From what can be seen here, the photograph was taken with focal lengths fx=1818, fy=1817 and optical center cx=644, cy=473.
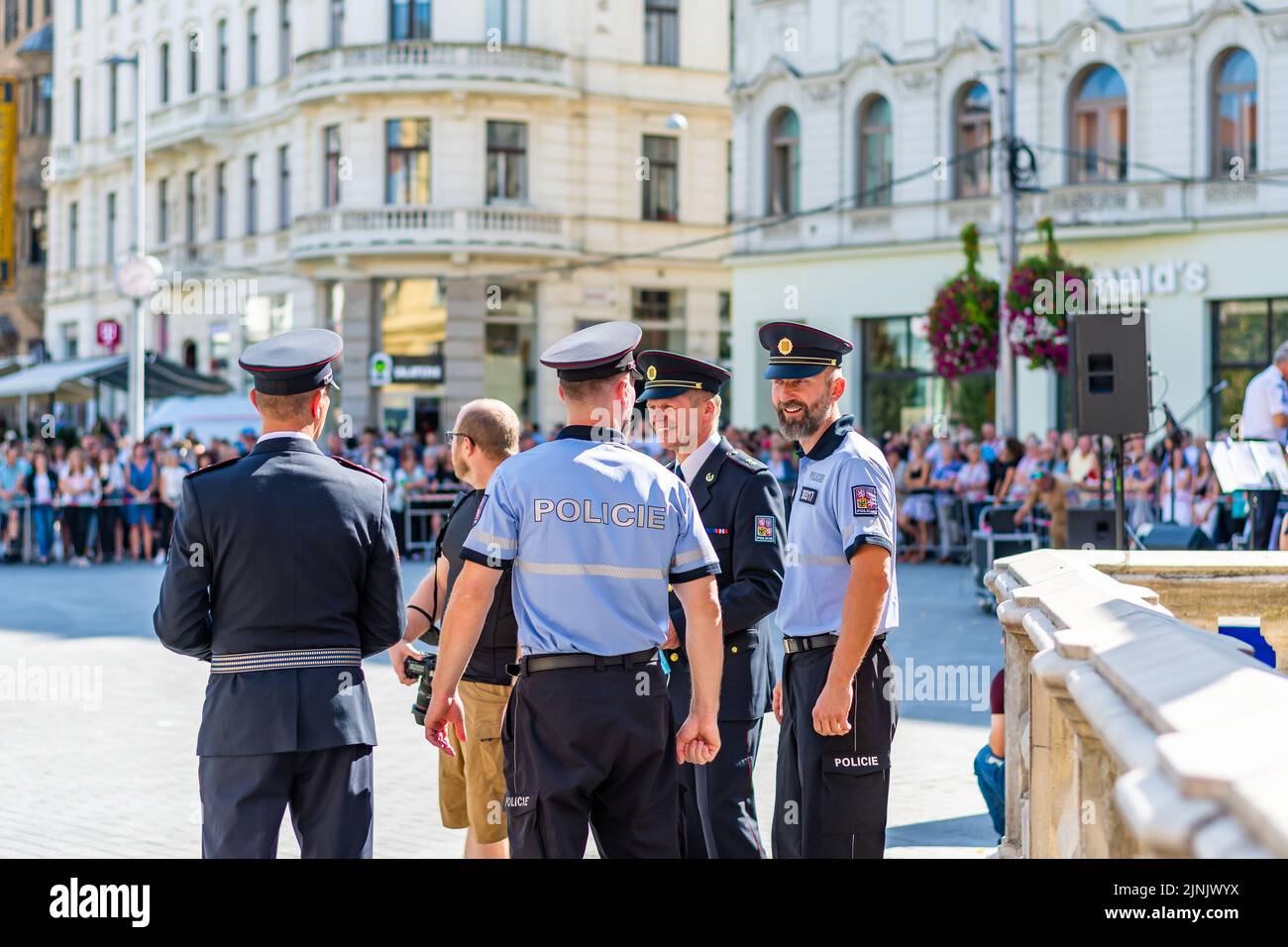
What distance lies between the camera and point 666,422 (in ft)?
21.2

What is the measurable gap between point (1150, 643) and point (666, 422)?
2940 mm

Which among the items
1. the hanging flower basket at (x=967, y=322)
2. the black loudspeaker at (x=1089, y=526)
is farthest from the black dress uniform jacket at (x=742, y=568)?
the hanging flower basket at (x=967, y=322)

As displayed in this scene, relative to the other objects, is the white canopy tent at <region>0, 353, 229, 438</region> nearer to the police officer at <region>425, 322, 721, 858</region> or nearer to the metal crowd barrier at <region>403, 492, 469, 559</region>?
the metal crowd barrier at <region>403, 492, 469, 559</region>

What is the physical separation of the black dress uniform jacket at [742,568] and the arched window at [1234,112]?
2534 cm

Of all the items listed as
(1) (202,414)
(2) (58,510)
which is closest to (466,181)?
(1) (202,414)

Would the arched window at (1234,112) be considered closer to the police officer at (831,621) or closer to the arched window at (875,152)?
the arched window at (875,152)

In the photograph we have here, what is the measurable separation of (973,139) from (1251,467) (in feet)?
72.7

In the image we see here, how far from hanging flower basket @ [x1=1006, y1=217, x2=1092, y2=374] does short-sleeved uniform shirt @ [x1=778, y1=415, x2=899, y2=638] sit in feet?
70.0

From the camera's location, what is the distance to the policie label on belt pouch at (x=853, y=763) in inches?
225

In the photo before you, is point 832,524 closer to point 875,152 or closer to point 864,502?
point 864,502

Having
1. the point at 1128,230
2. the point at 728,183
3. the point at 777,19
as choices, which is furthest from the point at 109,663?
the point at 728,183

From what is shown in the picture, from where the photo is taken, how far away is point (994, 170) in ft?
106
